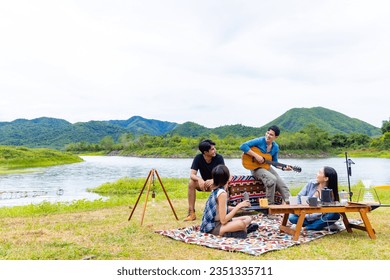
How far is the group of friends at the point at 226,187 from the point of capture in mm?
4973

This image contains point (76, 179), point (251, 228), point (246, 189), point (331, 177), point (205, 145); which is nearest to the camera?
point (331, 177)

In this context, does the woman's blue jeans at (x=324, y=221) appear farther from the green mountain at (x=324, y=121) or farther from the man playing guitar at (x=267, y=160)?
the green mountain at (x=324, y=121)

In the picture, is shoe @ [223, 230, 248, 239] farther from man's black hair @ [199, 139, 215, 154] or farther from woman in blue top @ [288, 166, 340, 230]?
man's black hair @ [199, 139, 215, 154]

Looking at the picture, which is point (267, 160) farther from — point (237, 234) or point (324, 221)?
point (237, 234)

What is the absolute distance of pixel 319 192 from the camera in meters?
5.36

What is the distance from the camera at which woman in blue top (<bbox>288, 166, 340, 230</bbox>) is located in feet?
17.3

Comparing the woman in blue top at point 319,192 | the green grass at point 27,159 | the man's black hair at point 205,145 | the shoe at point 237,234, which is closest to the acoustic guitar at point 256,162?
the man's black hair at point 205,145

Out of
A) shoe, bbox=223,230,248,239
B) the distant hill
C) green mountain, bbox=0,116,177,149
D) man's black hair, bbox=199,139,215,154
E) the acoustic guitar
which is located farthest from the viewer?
green mountain, bbox=0,116,177,149

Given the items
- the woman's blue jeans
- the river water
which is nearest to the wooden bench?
the woman's blue jeans

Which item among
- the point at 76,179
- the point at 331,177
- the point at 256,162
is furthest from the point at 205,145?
the point at 76,179

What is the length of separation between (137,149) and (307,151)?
142ft

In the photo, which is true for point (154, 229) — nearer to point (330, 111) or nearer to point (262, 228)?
point (262, 228)

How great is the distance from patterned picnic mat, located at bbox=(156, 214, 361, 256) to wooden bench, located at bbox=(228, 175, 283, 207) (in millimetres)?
1360

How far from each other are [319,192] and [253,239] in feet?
3.98
